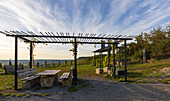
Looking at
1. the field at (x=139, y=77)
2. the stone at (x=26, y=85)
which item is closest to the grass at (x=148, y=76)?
the field at (x=139, y=77)

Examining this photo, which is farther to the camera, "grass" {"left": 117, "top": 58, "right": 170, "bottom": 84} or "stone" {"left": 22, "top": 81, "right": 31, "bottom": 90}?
"grass" {"left": 117, "top": 58, "right": 170, "bottom": 84}

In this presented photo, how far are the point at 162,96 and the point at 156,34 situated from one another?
17.6 metres

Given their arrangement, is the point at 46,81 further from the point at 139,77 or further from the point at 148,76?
the point at 148,76

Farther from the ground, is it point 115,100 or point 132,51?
point 132,51

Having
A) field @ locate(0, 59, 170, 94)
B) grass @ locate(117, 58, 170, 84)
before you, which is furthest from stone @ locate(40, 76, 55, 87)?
grass @ locate(117, 58, 170, 84)

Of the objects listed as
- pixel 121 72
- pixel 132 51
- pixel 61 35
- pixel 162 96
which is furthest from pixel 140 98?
pixel 132 51

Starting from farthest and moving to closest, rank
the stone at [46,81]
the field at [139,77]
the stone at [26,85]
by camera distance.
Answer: the field at [139,77] → the stone at [46,81] → the stone at [26,85]

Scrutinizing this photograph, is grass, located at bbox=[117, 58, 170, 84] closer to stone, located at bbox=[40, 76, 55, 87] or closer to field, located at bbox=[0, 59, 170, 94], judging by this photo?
field, located at bbox=[0, 59, 170, 94]

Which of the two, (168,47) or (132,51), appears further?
(132,51)

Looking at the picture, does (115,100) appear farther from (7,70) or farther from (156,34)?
(156,34)

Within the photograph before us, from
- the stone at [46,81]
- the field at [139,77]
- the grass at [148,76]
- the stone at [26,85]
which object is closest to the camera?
the stone at [26,85]

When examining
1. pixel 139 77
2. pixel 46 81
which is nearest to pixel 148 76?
pixel 139 77

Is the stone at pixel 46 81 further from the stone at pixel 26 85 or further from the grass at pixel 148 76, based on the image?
the grass at pixel 148 76

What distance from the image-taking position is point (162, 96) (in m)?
3.32
